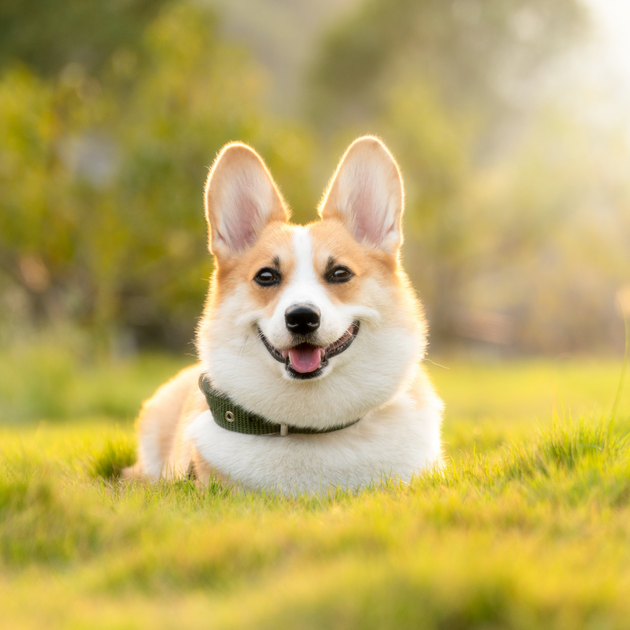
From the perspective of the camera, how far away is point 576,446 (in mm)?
2770

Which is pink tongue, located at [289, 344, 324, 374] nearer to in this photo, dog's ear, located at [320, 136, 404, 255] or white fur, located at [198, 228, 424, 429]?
white fur, located at [198, 228, 424, 429]

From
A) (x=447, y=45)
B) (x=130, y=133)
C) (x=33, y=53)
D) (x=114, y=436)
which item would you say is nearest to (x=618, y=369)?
(x=130, y=133)

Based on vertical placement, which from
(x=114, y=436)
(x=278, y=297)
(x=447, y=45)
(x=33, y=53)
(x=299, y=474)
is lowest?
(x=114, y=436)

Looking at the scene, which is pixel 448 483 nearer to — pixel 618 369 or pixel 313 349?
pixel 313 349

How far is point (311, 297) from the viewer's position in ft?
9.80

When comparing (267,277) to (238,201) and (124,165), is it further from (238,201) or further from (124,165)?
(124,165)

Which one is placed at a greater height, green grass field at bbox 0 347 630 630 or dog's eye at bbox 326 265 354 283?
dog's eye at bbox 326 265 354 283

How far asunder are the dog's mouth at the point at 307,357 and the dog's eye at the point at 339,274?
314 mm

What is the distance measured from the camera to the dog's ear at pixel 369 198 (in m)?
3.57

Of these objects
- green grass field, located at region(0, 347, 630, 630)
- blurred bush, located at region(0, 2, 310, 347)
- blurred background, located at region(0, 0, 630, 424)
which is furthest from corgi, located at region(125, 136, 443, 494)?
blurred bush, located at region(0, 2, 310, 347)

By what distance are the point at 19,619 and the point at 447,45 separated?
25470 millimetres

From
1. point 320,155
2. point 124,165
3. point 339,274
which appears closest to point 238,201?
point 339,274

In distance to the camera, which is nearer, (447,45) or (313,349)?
(313,349)

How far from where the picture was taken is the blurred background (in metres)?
10.9
